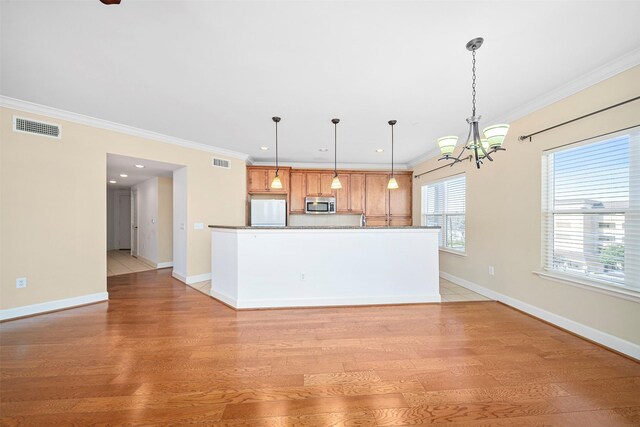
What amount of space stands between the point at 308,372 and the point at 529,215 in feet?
10.8

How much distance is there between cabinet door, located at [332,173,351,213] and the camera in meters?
6.21

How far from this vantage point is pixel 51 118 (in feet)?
10.7

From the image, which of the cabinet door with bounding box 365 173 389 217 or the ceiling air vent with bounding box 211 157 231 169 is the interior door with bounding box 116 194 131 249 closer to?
the ceiling air vent with bounding box 211 157 231 169

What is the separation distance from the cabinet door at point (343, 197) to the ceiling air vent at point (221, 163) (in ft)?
8.58

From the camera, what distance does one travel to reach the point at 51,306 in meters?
3.26

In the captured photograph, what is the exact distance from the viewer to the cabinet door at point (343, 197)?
6.21m

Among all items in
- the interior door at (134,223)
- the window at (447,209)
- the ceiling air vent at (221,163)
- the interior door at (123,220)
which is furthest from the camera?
the interior door at (123,220)

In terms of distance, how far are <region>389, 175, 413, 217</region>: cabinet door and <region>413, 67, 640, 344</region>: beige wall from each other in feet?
5.60

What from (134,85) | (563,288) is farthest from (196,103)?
(563,288)

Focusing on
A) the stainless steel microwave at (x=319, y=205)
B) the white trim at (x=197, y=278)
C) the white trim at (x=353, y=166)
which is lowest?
the white trim at (x=197, y=278)

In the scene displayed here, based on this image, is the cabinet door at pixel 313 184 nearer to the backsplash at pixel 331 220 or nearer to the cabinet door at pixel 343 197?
the cabinet door at pixel 343 197

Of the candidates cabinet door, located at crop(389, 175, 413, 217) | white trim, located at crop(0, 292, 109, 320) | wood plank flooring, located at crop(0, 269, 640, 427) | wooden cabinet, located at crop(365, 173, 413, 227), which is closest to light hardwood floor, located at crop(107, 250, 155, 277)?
white trim, located at crop(0, 292, 109, 320)

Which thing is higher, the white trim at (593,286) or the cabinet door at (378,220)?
the cabinet door at (378,220)

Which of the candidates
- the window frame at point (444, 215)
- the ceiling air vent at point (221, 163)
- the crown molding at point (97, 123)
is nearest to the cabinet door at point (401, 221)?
the window frame at point (444, 215)
